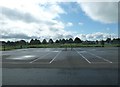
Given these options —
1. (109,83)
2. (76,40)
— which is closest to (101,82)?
(109,83)

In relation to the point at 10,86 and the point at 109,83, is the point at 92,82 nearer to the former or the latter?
the point at 109,83


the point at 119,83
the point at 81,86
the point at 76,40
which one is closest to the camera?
the point at 81,86

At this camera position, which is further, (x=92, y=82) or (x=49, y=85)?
(x=92, y=82)

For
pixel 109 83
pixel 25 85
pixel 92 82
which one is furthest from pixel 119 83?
pixel 25 85

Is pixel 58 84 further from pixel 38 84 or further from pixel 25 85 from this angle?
pixel 25 85

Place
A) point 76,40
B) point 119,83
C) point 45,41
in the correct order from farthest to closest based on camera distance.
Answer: point 76,40
point 45,41
point 119,83

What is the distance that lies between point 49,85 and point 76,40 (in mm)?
131852

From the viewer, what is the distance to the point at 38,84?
809 cm

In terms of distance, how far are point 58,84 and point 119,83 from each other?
253 centimetres

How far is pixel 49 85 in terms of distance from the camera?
7867mm

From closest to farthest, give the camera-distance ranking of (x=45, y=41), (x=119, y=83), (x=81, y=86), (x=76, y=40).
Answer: (x=81, y=86) < (x=119, y=83) < (x=45, y=41) < (x=76, y=40)

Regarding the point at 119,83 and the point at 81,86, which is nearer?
the point at 81,86

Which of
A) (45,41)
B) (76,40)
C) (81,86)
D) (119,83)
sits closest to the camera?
(81,86)

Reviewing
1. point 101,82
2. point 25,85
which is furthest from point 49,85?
point 101,82
